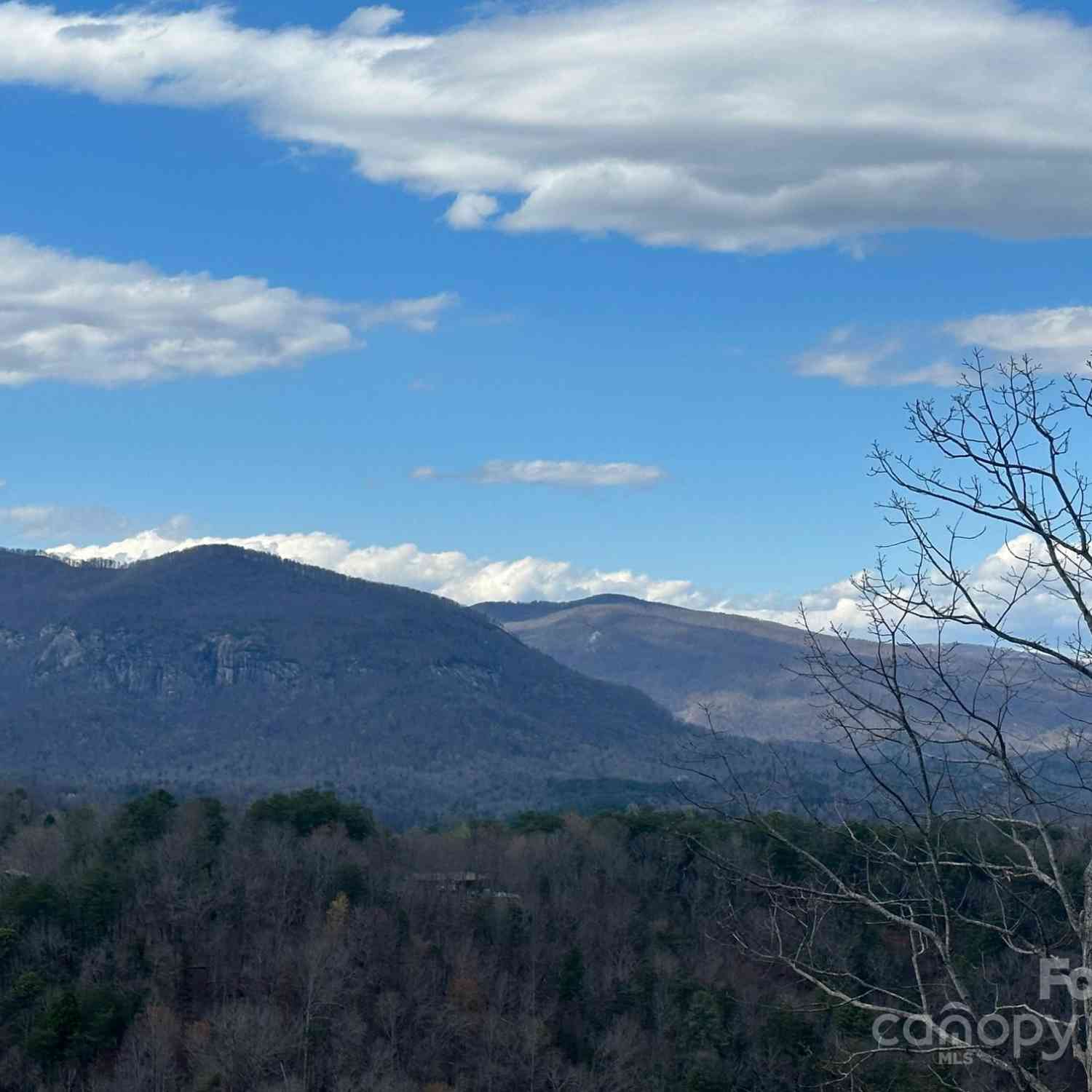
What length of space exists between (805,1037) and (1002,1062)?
4640 centimetres

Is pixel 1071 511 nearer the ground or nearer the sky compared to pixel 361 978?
nearer the sky

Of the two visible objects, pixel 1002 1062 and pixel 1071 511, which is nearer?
pixel 1002 1062

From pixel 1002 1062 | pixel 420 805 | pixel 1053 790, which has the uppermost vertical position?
pixel 1053 790

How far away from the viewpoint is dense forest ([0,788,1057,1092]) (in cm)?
5381

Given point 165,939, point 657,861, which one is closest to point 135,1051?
point 165,939

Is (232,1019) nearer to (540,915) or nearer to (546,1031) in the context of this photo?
(546,1031)

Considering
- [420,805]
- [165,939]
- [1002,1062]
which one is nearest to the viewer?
[1002,1062]

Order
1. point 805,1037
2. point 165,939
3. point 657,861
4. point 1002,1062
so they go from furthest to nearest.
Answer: point 657,861 → point 165,939 → point 805,1037 → point 1002,1062

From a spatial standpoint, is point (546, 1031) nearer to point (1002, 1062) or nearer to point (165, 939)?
Answer: point (165, 939)

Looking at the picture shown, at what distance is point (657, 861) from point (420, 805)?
375 feet

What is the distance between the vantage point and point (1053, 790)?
1308cm

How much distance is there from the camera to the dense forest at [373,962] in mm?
53812

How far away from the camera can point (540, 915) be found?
72.6 meters

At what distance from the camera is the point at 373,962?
65.5 meters
